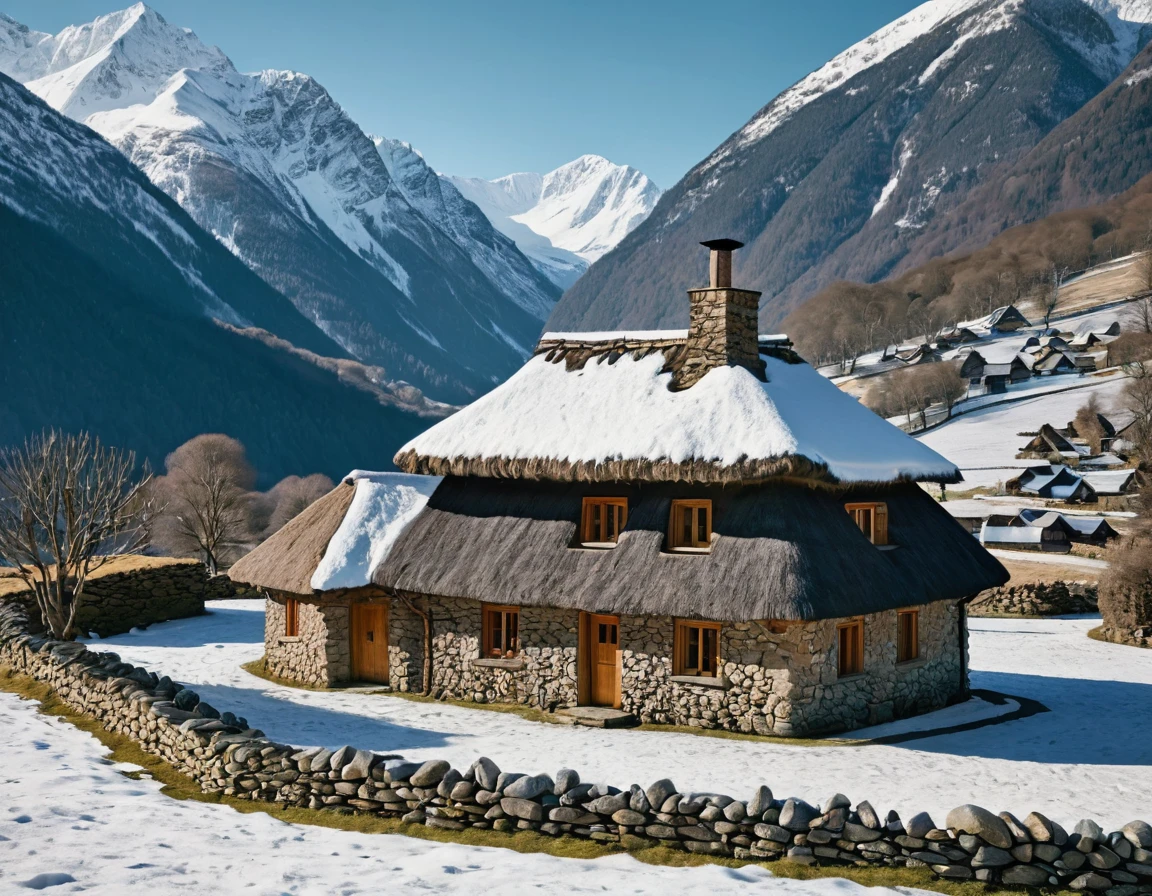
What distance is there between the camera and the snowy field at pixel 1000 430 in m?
78.1

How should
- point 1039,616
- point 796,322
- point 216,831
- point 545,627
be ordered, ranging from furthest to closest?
point 796,322 < point 1039,616 < point 545,627 < point 216,831

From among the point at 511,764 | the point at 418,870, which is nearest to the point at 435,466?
the point at 511,764

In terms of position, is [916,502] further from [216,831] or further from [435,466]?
[216,831]

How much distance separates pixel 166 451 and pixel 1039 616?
112396 millimetres

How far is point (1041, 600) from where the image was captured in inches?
1510

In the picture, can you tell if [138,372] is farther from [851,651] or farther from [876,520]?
[851,651]

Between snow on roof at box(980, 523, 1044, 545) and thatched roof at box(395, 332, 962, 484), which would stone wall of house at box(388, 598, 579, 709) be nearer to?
thatched roof at box(395, 332, 962, 484)

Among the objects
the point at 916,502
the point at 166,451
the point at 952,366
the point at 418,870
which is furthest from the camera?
the point at 166,451

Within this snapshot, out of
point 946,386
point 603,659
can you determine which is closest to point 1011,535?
point 603,659

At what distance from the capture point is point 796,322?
158 metres

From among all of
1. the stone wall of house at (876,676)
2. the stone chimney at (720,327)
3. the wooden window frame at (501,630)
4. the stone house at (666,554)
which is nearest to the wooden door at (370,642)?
the stone house at (666,554)

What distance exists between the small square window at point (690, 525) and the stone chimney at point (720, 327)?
282 centimetres

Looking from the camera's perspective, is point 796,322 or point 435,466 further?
point 796,322

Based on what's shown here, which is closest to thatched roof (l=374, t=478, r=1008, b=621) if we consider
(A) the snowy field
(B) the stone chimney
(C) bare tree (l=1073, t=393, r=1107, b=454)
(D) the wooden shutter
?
(D) the wooden shutter
